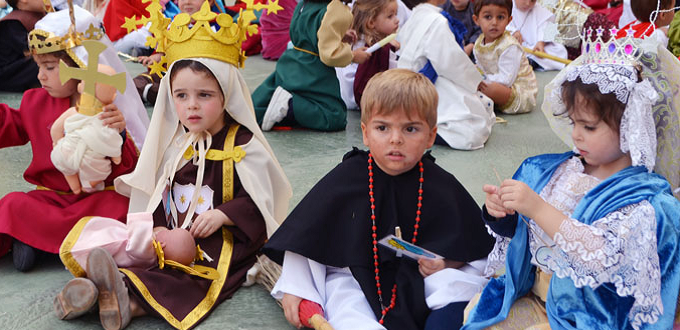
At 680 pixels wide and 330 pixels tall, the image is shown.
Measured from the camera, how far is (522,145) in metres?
5.04

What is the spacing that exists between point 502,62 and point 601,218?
380 cm

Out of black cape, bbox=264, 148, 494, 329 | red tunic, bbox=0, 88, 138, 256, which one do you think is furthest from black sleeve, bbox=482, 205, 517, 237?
red tunic, bbox=0, 88, 138, 256

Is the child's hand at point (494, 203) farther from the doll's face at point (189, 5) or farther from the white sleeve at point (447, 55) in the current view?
the doll's face at point (189, 5)

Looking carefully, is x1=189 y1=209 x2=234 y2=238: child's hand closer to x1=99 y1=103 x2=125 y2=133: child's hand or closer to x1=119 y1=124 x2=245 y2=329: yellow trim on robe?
x1=119 y1=124 x2=245 y2=329: yellow trim on robe

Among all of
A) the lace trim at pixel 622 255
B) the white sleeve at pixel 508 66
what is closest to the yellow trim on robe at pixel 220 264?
the lace trim at pixel 622 255

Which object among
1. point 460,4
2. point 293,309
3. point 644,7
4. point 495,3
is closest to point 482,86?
point 495,3

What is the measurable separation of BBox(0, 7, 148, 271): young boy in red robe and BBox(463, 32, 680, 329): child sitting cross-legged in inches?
70.2

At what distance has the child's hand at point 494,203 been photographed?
2121 millimetres

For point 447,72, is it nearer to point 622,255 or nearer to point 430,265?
point 430,265

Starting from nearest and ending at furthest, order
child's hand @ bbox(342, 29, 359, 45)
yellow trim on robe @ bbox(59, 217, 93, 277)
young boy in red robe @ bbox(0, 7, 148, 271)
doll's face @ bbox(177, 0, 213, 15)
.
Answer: yellow trim on robe @ bbox(59, 217, 93, 277)
young boy in red robe @ bbox(0, 7, 148, 271)
doll's face @ bbox(177, 0, 213, 15)
child's hand @ bbox(342, 29, 359, 45)

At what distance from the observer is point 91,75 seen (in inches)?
110

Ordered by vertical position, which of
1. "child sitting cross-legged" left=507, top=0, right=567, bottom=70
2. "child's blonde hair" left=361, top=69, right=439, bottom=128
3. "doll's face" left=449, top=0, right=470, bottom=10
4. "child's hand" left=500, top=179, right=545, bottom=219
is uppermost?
"child's blonde hair" left=361, top=69, right=439, bottom=128

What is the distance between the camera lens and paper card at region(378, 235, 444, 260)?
2320mm

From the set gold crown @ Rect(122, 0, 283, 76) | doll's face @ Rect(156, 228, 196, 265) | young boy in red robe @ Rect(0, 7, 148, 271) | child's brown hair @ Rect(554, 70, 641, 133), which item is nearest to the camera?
child's brown hair @ Rect(554, 70, 641, 133)
